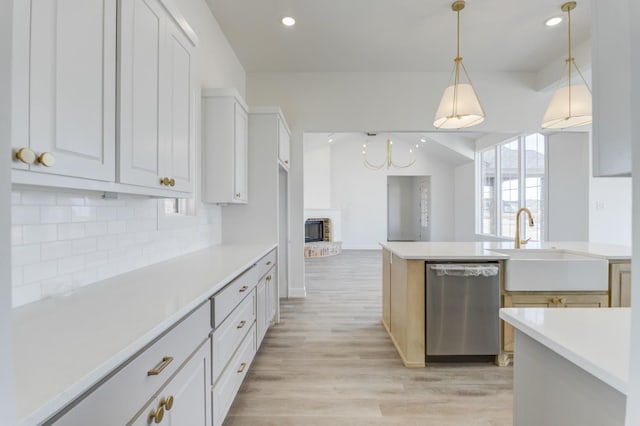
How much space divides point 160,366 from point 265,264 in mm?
1762

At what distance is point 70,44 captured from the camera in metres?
0.98

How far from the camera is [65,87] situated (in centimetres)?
96

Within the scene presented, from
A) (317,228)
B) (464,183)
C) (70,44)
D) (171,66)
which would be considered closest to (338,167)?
(317,228)

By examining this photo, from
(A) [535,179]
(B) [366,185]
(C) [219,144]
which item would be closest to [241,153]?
(C) [219,144]

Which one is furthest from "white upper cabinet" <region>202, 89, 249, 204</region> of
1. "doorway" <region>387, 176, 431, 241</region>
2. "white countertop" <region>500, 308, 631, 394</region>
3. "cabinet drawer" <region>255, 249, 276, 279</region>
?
"doorway" <region>387, 176, 431, 241</region>

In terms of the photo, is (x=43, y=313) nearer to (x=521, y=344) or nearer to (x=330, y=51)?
(x=521, y=344)

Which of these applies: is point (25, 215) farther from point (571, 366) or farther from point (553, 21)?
point (553, 21)

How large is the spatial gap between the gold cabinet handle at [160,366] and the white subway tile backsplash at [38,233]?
70cm

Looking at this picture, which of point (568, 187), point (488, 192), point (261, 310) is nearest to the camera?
point (261, 310)

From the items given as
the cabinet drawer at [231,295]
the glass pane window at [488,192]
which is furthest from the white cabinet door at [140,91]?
the glass pane window at [488,192]

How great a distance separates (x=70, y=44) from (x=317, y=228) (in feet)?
27.9

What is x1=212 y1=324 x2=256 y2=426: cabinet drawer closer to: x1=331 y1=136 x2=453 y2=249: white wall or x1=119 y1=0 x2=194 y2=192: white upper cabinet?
x1=119 y1=0 x2=194 y2=192: white upper cabinet

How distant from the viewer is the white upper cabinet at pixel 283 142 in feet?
11.5

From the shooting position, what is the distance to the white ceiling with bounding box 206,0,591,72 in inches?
120
